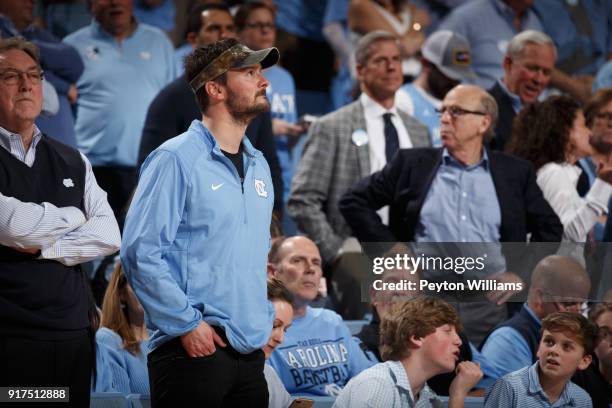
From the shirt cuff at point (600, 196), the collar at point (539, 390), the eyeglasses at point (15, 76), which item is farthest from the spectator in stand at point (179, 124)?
the collar at point (539, 390)

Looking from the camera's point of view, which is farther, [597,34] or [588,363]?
[597,34]

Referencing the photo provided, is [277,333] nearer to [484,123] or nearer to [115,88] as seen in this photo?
[484,123]

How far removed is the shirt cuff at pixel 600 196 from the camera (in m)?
5.27

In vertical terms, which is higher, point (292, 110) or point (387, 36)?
point (387, 36)

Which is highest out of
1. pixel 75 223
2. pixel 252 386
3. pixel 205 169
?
pixel 205 169

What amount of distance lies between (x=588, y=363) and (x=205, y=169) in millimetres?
1855

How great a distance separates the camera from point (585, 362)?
173 inches

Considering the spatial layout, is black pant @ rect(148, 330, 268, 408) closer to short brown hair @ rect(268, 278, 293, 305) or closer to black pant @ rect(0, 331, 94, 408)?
black pant @ rect(0, 331, 94, 408)

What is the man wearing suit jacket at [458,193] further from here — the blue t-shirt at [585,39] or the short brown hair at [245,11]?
the blue t-shirt at [585,39]

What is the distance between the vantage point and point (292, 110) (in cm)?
682

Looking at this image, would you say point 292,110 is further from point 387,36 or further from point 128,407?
point 128,407

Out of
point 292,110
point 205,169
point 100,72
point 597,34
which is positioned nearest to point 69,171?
point 205,169

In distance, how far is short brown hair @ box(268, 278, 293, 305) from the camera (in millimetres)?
4387

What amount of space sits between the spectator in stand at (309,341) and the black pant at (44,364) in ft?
3.50
